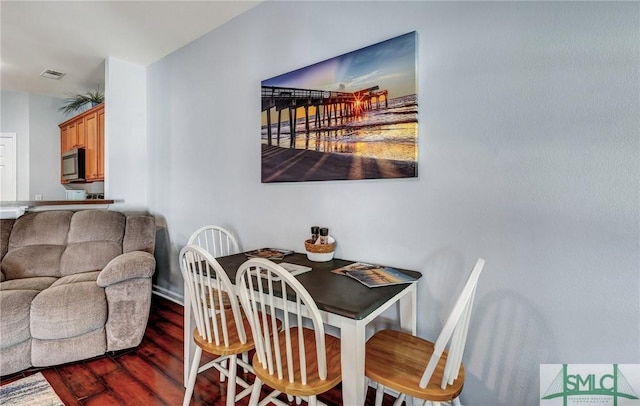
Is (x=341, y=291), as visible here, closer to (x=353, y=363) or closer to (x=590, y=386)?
(x=353, y=363)

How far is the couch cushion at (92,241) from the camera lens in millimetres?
2461

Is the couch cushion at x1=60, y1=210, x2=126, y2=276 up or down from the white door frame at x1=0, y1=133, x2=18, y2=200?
down

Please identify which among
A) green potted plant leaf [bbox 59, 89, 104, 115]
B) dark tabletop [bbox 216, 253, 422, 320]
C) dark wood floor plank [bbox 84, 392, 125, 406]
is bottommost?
dark wood floor plank [bbox 84, 392, 125, 406]

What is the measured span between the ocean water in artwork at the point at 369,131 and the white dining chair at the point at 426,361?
0.72 meters

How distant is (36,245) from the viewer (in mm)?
2449

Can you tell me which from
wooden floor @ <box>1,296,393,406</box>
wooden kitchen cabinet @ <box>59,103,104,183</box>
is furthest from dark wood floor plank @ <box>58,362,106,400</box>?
wooden kitchen cabinet @ <box>59,103,104,183</box>

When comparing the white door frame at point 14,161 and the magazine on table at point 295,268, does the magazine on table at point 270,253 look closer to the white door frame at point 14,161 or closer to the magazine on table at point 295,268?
the magazine on table at point 295,268

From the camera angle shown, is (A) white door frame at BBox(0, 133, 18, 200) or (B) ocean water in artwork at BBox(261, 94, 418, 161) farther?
(A) white door frame at BBox(0, 133, 18, 200)

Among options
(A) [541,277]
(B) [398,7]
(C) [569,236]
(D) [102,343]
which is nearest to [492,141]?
(C) [569,236]

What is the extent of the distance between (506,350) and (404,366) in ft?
1.79

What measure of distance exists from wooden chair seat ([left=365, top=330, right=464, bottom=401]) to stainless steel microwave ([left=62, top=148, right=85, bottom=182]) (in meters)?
4.14

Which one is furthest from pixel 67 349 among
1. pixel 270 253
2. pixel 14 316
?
pixel 270 253

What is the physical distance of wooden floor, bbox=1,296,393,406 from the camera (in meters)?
1.62

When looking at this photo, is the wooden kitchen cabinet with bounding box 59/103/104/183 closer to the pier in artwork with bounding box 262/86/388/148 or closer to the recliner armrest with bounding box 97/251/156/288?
→ the recliner armrest with bounding box 97/251/156/288
